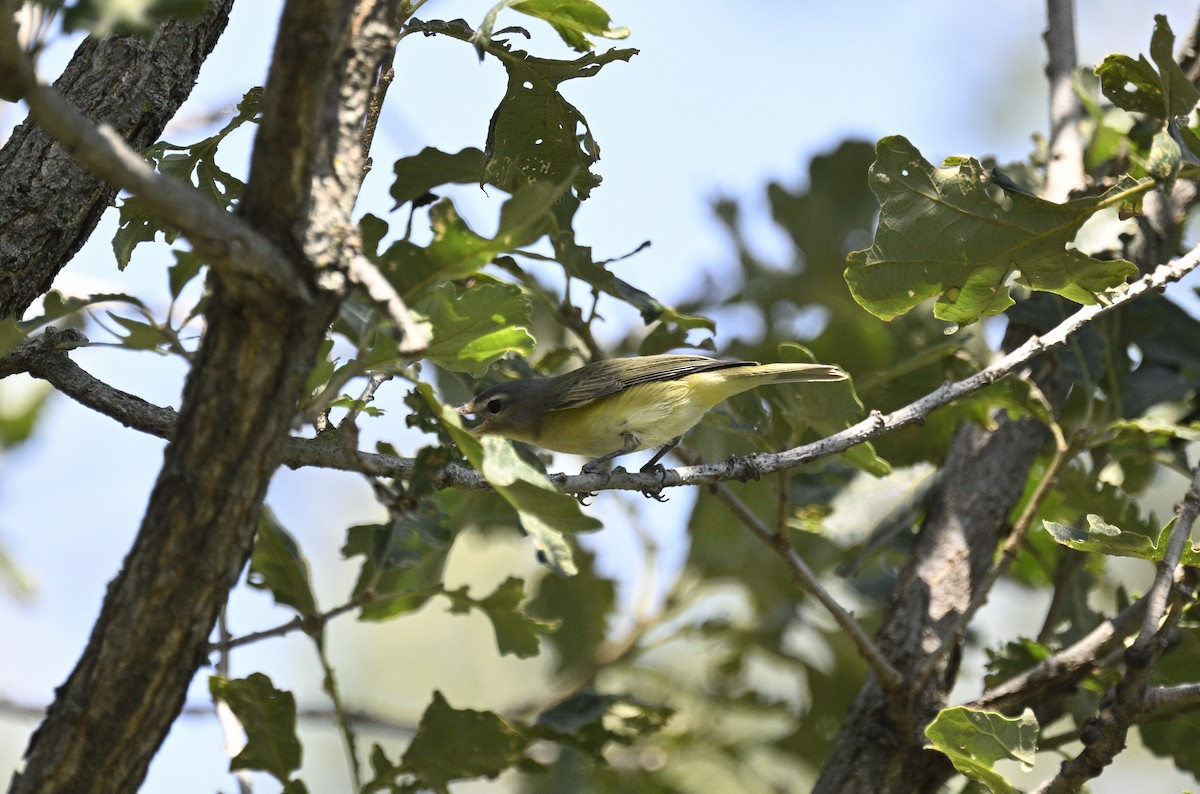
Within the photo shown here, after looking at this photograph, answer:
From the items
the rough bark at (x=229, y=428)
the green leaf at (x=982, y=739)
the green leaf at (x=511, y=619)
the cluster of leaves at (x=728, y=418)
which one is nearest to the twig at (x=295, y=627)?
the cluster of leaves at (x=728, y=418)

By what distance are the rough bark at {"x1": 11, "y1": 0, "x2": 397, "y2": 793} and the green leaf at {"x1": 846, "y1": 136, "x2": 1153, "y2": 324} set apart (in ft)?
4.96

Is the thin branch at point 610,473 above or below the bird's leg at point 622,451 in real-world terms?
below

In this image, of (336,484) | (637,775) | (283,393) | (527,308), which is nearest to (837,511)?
(637,775)

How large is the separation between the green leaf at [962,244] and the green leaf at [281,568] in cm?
179

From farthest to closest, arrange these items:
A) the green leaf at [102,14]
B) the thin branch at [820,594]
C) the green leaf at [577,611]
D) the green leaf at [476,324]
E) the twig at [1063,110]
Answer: the green leaf at [577,611]
the twig at [1063,110]
the thin branch at [820,594]
the green leaf at [476,324]
the green leaf at [102,14]

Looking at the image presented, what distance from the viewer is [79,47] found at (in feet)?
9.80

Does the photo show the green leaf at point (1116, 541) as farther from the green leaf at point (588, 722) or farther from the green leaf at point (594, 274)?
the green leaf at point (588, 722)

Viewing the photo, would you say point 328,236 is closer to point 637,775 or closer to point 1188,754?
point 1188,754

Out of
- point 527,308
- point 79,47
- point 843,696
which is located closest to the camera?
point 527,308

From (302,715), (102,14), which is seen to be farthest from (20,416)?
(102,14)

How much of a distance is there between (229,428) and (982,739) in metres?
1.93

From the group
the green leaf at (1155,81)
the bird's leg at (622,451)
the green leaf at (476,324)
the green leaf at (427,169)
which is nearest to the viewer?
the green leaf at (476,324)

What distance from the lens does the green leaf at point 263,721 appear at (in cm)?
297

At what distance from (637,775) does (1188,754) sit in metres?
2.31
